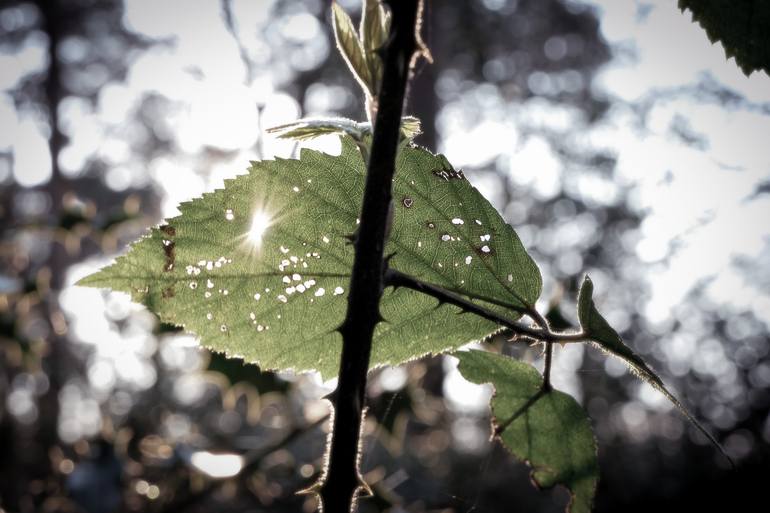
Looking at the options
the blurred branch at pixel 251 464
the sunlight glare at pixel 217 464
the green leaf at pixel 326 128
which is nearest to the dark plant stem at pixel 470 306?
the green leaf at pixel 326 128

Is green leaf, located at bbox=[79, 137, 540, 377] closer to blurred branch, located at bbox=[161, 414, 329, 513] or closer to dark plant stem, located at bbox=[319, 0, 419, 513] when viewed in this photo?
dark plant stem, located at bbox=[319, 0, 419, 513]

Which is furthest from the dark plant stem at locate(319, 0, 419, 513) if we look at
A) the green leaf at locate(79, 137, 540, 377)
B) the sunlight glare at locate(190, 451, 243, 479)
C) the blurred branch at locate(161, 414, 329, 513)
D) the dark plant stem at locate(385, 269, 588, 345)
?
the sunlight glare at locate(190, 451, 243, 479)

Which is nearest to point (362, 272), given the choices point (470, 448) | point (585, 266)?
point (585, 266)

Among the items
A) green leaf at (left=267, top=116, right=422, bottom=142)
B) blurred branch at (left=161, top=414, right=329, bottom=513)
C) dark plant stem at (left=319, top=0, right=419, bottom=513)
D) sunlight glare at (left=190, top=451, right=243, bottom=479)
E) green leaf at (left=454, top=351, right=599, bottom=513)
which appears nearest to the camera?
dark plant stem at (left=319, top=0, right=419, bottom=513)

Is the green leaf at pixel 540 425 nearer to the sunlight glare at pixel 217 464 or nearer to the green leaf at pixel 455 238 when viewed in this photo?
the green leaf at pixel 455 238

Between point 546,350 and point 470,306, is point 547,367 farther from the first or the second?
point 470,306
